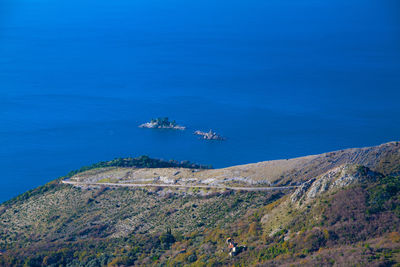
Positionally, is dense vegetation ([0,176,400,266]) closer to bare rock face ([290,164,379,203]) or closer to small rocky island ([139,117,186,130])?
bare rock face ([290,164,379,203])

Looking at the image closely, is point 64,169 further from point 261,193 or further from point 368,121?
point 368,121

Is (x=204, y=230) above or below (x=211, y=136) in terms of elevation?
below

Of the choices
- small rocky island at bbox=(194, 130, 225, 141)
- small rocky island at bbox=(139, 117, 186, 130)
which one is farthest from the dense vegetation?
small rocky island at bbox=(139, 117, 186, 130)

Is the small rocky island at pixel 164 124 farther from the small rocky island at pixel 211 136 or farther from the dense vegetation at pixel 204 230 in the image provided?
the dense vegetation at pixel 204 230

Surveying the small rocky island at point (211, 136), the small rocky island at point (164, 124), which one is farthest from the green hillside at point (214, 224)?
the small rocky island at point (164, 124)

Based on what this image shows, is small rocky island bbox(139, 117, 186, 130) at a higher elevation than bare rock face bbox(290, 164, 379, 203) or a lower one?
higher

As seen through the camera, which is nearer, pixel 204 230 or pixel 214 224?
pixel 204 230

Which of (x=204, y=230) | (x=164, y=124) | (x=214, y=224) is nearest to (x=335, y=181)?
(x=214, y=224)

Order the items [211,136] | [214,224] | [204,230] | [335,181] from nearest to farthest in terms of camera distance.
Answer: [335,181] < [204,230] < [214,224] < [211,136]

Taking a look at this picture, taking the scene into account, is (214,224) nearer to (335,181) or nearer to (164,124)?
(335,181)
